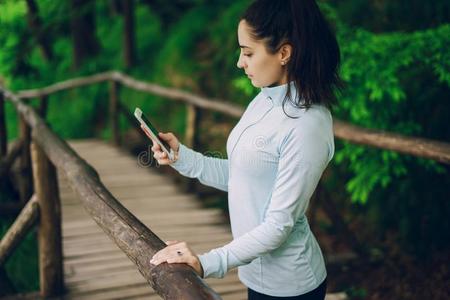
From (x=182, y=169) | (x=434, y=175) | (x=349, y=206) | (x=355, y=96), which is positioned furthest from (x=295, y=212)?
(x=349, y=206)

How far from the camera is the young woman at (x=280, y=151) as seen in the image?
6.73 ft

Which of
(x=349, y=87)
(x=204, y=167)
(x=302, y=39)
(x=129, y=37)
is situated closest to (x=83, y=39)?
(x=129, y=37)

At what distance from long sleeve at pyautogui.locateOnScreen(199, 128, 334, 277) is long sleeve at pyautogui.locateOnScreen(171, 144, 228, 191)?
1.73 ft

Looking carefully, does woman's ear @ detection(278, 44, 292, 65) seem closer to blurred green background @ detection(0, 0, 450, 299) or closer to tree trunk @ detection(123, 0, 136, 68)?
blurred green background @ detection(0, 0, 450, 299)

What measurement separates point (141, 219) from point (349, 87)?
7.93 ft

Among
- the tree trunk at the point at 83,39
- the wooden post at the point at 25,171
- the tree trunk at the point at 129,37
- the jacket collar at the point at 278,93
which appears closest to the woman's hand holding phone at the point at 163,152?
the jacket collar at the point at 278,93

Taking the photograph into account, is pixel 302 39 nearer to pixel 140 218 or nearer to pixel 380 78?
pixel 380 78

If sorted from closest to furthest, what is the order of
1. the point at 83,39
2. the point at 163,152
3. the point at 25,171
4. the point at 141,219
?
the point at 163,152 → the point at 141,219 → the point at 25,171 → the point at 83,39

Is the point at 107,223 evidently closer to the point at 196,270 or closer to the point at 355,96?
the point at 196,270

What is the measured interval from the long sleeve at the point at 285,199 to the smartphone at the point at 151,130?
0.55 m

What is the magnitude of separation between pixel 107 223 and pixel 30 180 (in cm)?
447

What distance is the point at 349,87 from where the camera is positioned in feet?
16.4

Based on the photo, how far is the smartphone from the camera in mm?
2318

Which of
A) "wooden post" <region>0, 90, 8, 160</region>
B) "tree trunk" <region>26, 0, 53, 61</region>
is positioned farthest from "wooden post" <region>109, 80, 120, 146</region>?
→ "wooden post" <region>0, 90, 8, 160</region>
